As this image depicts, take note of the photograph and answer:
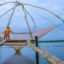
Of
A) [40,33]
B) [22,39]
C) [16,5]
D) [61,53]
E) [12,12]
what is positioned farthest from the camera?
[61,53]

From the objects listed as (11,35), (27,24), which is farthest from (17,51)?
(27,24)

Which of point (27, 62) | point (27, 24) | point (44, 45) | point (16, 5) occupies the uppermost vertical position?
point (16, 5)

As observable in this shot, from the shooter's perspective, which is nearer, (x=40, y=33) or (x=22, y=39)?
(x=40, y=33)

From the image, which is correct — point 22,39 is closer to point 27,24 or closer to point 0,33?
point 0,33

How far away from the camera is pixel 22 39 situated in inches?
530

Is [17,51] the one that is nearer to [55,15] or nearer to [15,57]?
[15,57]

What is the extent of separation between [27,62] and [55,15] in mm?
3991

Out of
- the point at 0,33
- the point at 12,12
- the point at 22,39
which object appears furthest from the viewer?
the point at 12,12

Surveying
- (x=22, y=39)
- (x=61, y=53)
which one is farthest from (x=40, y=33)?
(x=61, y=53)

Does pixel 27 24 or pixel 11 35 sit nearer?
pixel 11 35

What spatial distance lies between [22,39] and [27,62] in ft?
11.7

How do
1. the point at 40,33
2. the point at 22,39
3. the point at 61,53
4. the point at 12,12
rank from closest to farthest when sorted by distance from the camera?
the point at 40,33 < the point at 22,39 < the point at 12,12 < the point at 61,53

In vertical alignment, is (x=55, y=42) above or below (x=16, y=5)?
below

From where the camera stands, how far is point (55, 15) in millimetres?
14164
